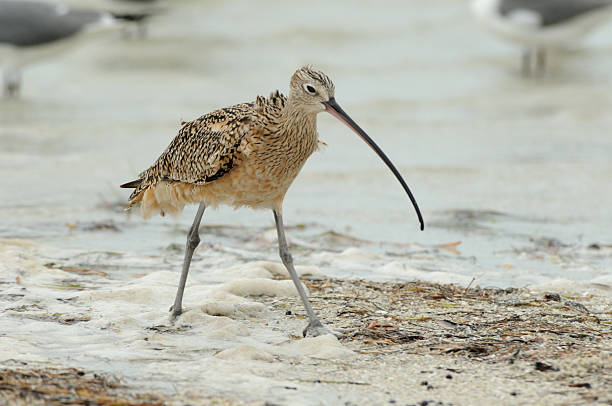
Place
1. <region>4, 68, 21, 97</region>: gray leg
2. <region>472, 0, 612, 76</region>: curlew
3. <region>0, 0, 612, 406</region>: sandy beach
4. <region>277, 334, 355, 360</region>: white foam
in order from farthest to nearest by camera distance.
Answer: <region>472, 0, 612, 76</region>: curlew, <region>4, 68, 21, 97</region>: gray leg, <region>277, 334, 355, 360</region>: white foam, <region>0, 0, 612, 406</region>: sandy beach

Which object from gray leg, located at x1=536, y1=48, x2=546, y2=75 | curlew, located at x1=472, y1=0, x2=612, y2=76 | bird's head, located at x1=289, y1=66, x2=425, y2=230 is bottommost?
bird's head, located at x1=289, y1=66, x2=425, y2=230

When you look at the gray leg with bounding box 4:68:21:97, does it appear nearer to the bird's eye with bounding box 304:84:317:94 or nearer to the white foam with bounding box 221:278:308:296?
the white foam with bounding box 221:278:308:296

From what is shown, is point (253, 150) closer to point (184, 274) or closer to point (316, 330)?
point (184, 274)

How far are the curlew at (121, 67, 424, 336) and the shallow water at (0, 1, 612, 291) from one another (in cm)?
117

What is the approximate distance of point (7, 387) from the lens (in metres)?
3.63

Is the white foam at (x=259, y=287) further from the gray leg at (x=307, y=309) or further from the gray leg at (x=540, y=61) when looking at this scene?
the gray leg at (x=540, y=61)

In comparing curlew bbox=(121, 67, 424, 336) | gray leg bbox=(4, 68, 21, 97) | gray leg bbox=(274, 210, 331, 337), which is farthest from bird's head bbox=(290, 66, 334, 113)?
gray leg bbox=(4, 68, 21, 97)

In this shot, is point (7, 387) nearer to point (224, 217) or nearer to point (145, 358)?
point (145, 358)

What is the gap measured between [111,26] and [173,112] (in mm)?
1875

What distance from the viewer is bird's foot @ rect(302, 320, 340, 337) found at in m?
4.62

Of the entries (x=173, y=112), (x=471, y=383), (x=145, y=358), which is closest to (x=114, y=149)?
(x=173, y=112)

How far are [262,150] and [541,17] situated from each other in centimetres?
1171

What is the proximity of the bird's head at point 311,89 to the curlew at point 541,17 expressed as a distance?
37.4 ft

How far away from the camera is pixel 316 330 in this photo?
4648 millimetres
